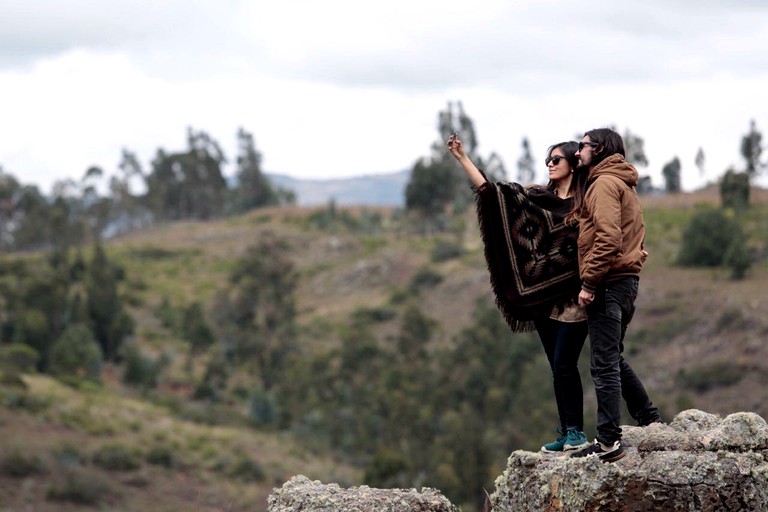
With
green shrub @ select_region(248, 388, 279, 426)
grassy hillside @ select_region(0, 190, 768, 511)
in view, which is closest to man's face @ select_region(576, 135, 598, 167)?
→ grassy hillside @ select_region(0, 190, 768, 511)

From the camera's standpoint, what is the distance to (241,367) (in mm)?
54281

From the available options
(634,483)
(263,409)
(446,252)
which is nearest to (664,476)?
(634,483)

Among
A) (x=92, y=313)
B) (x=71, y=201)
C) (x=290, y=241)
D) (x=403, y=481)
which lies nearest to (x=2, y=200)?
(x=71, y=201)

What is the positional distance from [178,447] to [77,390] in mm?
8141

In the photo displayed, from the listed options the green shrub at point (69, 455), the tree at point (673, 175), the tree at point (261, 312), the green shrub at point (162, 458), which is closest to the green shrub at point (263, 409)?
the tree at point (261, 312)

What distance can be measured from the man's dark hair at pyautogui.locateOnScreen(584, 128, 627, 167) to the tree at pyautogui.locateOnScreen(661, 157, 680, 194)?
84118 mm

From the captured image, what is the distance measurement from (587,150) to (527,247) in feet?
1.88

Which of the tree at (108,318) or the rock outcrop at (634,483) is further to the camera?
the tree at (108,318)

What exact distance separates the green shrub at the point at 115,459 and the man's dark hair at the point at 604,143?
32952 mm

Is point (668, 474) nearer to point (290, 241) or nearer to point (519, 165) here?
point (290, 241)

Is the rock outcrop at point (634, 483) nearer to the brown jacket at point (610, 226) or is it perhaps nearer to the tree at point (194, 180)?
the brown jacket at point (610, 226)

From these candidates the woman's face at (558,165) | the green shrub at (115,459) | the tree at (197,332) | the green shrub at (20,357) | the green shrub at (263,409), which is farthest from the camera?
the tree at (197,332)

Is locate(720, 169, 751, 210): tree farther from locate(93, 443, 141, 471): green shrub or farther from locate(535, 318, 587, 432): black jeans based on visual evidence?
locate(535, 318, 587, 432): black jeans

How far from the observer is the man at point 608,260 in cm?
486
